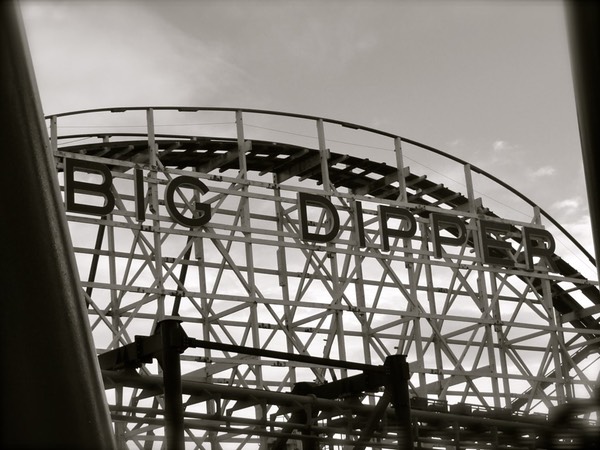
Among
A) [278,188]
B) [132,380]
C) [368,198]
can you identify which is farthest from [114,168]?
[132,380]

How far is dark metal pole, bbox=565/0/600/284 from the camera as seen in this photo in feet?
2.87

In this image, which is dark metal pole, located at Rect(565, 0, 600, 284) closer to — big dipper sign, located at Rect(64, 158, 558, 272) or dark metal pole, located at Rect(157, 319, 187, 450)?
dark metal pole, located at Rect(157, 319, 187, 450)

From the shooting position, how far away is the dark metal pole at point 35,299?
1184 millimetres

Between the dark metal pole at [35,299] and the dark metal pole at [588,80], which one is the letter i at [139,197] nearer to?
the dark metal pole at [35,299]

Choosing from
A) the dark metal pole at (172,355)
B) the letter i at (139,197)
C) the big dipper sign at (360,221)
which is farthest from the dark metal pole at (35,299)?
the letter i at (139,197)

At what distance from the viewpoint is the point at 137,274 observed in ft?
72.3

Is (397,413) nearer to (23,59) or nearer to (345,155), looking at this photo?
(23,59)

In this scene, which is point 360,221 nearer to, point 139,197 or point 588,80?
point 139,197

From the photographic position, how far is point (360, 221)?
24859mm

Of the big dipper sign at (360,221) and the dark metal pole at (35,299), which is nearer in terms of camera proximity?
the dark metal pole at (35,299)

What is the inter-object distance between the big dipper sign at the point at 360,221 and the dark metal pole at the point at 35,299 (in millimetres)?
19350

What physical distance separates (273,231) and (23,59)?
21.8 m

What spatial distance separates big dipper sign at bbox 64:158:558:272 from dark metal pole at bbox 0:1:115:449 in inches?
762

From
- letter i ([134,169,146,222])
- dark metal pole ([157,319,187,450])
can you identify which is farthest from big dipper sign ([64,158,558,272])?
dark metal pole ([157,319,187,450])
